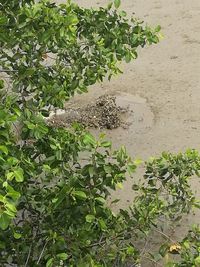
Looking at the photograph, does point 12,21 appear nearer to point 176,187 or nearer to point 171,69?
point 176,187

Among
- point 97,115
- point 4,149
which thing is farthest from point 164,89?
point 4,149

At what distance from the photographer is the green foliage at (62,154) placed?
2164 millimetres

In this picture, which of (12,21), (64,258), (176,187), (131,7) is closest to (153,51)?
(131,7)

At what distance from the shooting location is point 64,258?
216 cm

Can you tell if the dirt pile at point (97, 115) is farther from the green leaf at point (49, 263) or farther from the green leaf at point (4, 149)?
the green leaf at point (4, 149)

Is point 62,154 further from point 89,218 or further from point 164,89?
point 164,89

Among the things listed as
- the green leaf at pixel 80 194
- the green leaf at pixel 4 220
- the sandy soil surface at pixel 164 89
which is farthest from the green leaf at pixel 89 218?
the sandy soil surface at pixel 164 89

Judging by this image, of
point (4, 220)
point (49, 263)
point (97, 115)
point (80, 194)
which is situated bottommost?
point (97, 115)

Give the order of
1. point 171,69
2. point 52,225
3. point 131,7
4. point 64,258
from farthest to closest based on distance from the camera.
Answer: point 131,7
point 171,69
point 52,225
point 64,258

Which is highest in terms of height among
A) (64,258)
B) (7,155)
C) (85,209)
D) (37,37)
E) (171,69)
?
(37,37)

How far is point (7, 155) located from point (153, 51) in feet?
12.0

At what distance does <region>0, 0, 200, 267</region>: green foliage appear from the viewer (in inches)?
85.2

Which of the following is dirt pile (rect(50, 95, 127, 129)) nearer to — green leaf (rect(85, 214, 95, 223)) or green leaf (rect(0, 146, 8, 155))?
green leaf (rect(85, 214, 95, 223))

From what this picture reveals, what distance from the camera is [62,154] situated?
2.26 meters
